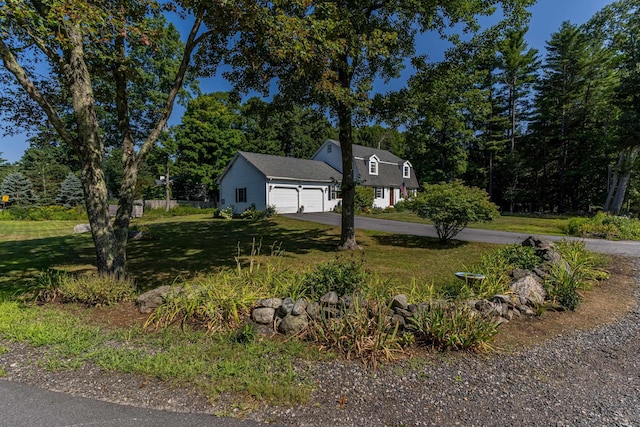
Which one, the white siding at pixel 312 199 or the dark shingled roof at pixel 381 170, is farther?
the dark shingled roof at pixel 381 170

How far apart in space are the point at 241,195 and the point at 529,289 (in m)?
21.6

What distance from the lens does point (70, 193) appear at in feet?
97.8

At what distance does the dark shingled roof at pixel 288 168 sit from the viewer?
A: 22938mm

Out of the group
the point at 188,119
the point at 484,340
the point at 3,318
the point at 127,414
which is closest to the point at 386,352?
the point at 484,340

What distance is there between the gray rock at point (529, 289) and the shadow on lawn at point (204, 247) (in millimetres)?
5206

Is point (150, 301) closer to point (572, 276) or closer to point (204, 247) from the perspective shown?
point (204, 247)

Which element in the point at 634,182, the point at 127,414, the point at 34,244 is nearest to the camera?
the point at 127,414

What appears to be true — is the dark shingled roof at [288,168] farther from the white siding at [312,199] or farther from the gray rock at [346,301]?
the gray rock at [346,301]

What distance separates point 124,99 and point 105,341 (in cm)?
481

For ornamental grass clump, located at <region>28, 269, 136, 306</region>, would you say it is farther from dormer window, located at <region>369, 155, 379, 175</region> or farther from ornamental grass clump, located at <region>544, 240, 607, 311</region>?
dormer window, located at <region>369, 155, 379, 175</region>

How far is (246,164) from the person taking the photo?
23734mm

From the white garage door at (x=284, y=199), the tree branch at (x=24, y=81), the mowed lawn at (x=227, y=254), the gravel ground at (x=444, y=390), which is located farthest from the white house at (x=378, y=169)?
the gravel ground at (x=444, y=390)

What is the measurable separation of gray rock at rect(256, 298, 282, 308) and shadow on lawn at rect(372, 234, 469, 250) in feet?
24.1

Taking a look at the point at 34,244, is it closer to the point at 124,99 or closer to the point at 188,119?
the point at 124,99
